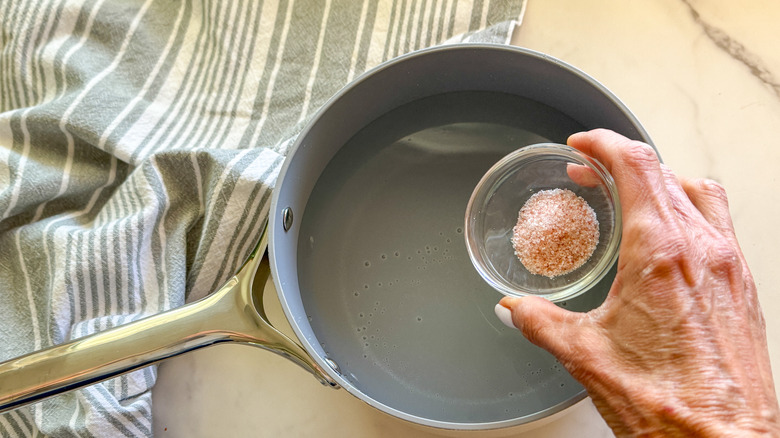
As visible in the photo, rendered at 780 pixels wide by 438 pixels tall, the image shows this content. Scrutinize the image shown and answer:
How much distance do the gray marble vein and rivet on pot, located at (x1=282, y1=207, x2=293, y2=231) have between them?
1.81 ft

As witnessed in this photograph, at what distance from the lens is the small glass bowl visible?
0.65 meters

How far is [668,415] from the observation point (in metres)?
0.49

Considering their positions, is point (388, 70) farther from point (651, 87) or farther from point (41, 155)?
point (41, 155)

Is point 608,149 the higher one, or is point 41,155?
point 608,149

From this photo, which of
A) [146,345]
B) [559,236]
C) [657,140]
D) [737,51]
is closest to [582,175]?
[559,236]

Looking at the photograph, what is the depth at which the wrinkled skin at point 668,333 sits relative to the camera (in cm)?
49

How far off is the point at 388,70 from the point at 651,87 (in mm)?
336

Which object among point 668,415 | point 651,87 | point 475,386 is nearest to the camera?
point 668,415

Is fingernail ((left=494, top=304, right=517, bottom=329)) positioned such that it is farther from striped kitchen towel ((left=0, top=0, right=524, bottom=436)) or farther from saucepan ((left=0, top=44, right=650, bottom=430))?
striped kitchen towel ((left=0, top=0, right=524, bottom=436))

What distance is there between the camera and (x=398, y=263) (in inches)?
29.5

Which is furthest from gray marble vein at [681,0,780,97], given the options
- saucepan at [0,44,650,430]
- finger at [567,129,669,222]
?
finger at [567,129,669,222]

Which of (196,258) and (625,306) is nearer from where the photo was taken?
(625,306)

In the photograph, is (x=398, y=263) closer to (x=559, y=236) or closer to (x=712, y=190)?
(x=559, y=236)

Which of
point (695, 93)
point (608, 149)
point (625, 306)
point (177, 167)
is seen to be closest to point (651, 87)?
point (695, 93)
